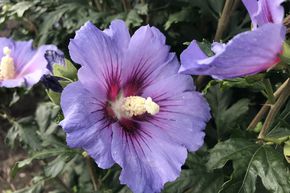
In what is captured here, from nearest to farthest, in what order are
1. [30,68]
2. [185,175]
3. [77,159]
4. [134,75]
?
[134,75]
[185,175]
[30,68]
[77,159]

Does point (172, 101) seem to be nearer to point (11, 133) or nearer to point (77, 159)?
point (11, 133)

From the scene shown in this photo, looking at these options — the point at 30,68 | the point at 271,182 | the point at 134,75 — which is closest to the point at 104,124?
the point at 134,75

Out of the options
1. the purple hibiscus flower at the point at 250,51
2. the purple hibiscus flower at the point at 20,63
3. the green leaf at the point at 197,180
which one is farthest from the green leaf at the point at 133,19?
the purple hibiscus flower at the point at 250,51

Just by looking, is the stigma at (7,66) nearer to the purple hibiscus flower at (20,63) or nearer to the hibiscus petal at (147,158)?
the purple hibiscus flower at (20,63)

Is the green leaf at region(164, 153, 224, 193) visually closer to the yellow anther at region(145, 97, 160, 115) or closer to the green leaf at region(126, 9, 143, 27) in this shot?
the yellow anther at region(145, 97, 160, 115)

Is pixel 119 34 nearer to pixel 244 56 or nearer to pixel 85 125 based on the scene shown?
pixel 85 125
